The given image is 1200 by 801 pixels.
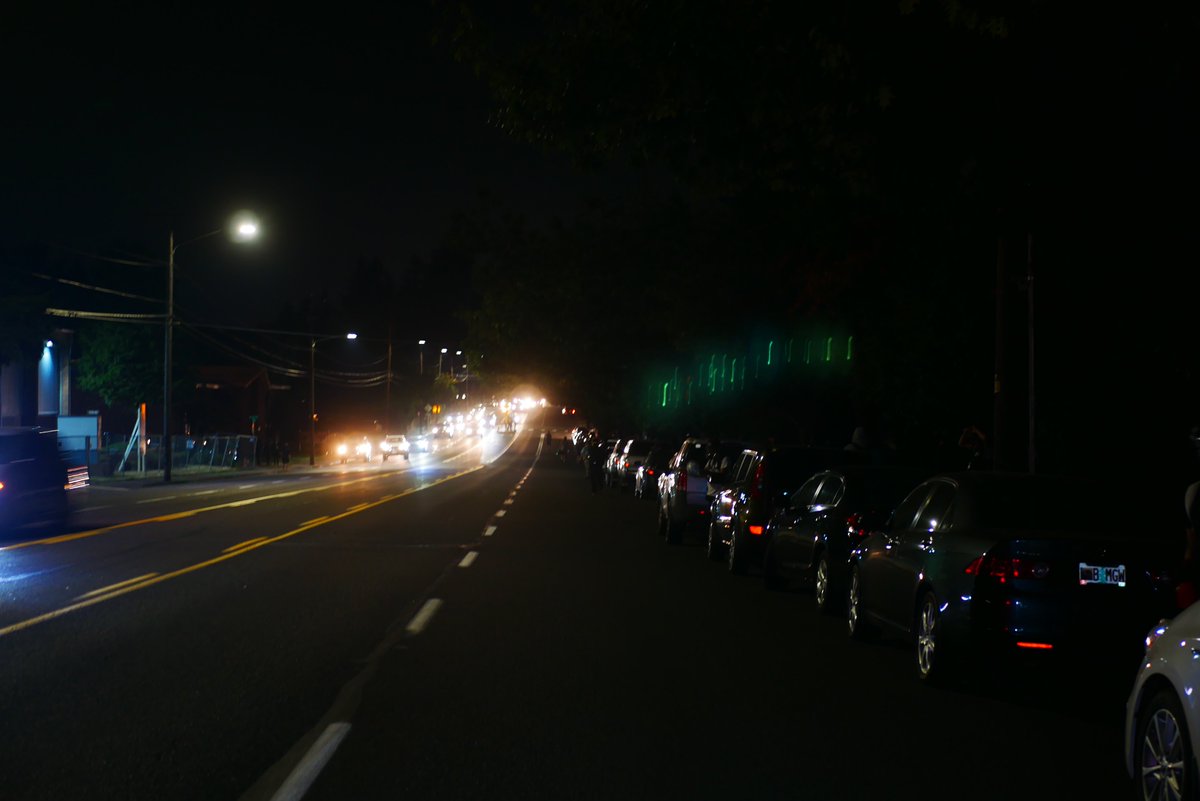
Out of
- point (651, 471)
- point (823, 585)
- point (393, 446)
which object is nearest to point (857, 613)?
point (823, 585)

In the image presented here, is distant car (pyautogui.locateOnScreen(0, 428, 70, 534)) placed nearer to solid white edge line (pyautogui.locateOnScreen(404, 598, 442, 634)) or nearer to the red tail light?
solid white edge line (pyautogui.locateOnScreen(404, 598, 442, 634))

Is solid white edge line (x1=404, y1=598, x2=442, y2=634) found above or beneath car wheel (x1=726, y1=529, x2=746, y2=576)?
beneath

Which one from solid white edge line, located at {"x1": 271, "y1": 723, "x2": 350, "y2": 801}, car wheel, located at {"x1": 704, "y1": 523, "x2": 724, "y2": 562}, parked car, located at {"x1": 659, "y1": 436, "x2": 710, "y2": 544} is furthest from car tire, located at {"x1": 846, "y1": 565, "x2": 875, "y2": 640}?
parked car, located at {"x1": 659, "y1": 436, "x2": 710, "y2": 544}

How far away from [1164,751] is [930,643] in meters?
4.06

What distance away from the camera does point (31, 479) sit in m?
21.9

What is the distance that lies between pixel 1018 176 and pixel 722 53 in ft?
12.2

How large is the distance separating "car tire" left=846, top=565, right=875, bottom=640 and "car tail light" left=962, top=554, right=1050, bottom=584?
2.69m

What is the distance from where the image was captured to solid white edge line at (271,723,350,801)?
654 cm

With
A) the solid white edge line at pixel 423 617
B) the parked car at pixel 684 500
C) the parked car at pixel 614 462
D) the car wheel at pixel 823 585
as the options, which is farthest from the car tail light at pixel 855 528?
the parked car at pixel 614 462

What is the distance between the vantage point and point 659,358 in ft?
188

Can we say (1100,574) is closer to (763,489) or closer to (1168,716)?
(1168,716)

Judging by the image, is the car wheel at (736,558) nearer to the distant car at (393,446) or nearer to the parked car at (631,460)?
the parked car at (631,460)

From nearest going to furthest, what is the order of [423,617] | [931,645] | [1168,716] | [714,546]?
1. [1168,716]
2. [931,645]
3. [423,617]
4. [714,546]

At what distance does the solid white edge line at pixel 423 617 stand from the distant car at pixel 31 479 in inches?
408
